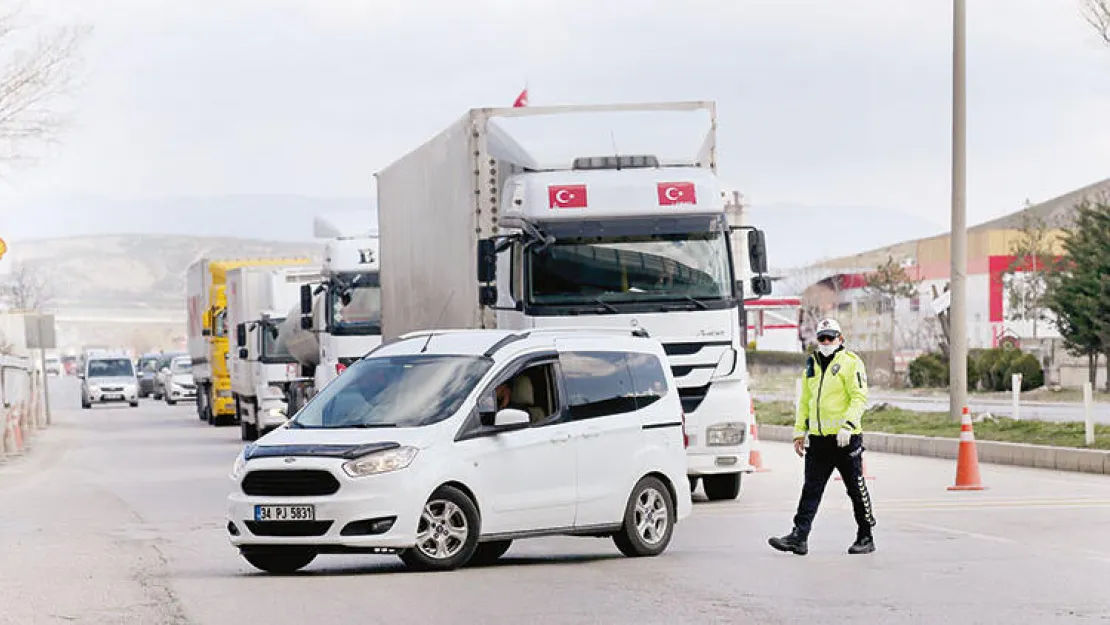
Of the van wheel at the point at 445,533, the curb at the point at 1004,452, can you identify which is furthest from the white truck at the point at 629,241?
the van wheel at the point at 445,533

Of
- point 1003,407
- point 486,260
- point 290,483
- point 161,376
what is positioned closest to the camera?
point 290,483

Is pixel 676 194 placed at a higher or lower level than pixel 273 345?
higher

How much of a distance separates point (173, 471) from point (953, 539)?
1644 centimetres

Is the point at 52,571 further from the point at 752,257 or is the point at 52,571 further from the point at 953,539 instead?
the point at 752,257

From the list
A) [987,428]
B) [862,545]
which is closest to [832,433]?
[862,545]

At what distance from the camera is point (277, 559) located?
14.4m

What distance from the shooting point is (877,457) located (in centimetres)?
2972

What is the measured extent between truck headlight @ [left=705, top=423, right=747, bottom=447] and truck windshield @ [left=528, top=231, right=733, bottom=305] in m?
1.28

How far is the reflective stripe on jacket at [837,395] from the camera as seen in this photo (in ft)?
49.9

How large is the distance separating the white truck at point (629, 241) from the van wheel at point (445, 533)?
6243 millimetres

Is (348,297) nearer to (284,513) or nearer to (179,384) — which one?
(284,513)

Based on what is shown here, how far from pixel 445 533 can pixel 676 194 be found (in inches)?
284

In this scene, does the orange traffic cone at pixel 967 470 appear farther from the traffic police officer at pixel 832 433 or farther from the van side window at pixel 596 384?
the van side window at pixel 596 384

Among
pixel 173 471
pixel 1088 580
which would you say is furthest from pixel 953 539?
pixel 173 471
